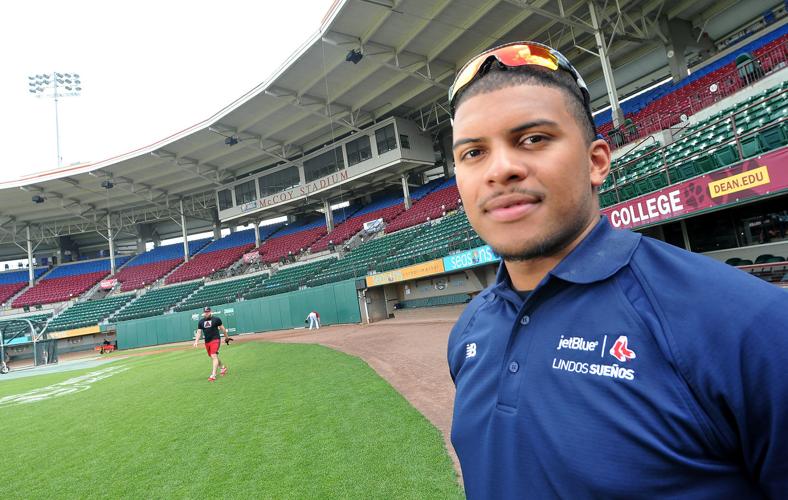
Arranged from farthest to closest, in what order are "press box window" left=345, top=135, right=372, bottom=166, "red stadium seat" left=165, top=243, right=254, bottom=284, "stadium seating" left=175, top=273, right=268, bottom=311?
"red stadium seat" left=165, top=243, right=254, bottom=284
"stadium seating" left=175, top=273, right=268, bottom=311
"press box window" left=345, top=135, right=372, bottom=166

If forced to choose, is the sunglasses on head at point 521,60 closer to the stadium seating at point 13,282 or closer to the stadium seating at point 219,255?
the stadium seating at point 219,255

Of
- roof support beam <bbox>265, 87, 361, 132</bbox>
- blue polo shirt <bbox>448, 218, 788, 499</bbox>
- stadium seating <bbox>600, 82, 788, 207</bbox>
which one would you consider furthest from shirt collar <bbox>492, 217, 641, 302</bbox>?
roof support beam <bbox>265, 87, 361, 132</bbox>

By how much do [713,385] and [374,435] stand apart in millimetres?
4282

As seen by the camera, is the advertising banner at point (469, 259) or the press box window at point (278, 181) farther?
the press box window at point (278, 181)

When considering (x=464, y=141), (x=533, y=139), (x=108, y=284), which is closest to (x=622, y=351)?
(x=533, y=139)

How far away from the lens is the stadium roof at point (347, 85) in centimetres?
1756

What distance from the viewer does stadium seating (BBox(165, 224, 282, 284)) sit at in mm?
36094

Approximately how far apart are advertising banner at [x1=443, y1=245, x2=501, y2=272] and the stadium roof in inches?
367

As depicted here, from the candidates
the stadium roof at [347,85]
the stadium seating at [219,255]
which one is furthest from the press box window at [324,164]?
the stadium seating at [219,255]

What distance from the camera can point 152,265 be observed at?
1597 inches

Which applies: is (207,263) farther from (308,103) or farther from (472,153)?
(472,153)

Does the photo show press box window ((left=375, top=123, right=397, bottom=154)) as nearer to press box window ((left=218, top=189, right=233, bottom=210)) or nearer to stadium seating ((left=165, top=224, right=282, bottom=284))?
press box window ((left=218, top=189, right=233, bottom=210))

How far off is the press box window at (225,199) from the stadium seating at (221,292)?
7.28 m

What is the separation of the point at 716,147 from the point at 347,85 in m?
19.6
